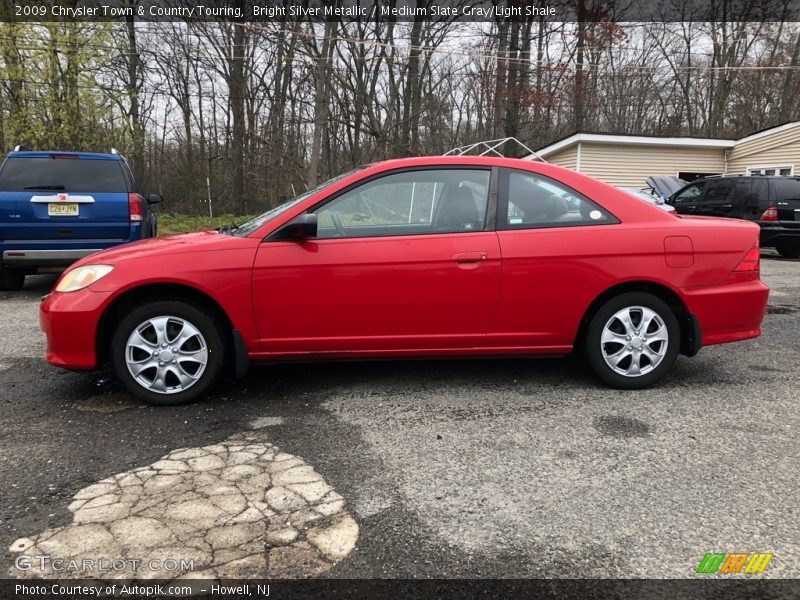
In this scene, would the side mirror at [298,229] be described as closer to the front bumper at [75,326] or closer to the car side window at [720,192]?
the front bumper at [75,326]

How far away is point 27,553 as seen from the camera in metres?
2.05

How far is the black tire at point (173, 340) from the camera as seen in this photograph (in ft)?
11.3

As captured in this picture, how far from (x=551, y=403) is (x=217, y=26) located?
74.6 ft

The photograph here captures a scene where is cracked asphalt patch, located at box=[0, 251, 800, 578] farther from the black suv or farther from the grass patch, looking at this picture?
the grass patch

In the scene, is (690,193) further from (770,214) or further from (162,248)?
(162,248)

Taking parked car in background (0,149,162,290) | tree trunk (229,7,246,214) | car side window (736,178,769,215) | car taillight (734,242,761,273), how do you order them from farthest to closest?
tree trunk (229,7,246,214)
car side window (736,178,769,215)
parked car in background (0,149,162,290)
car taillight (734,242,761,273)

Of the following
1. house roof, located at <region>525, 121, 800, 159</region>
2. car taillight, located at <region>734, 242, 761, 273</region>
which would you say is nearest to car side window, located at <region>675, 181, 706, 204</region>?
house roof, located at <region>525, 121, 800, 159</region>

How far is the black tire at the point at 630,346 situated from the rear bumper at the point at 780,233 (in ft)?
31.4

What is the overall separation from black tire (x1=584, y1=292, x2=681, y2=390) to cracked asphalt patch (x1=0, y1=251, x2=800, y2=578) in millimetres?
139

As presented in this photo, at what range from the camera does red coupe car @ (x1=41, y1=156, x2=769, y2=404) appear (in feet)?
11.4

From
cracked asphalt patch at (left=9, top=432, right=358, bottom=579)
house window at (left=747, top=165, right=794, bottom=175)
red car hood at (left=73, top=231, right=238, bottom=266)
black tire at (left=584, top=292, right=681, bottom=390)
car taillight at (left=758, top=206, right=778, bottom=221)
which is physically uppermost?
house window at (left=747, top=165, right=794, bottom=175)

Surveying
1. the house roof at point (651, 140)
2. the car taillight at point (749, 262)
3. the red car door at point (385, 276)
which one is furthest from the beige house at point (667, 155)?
the red car door at point (385, 276)

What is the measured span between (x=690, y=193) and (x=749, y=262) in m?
10.9

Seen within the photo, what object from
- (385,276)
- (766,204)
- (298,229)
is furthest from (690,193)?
(298,229)
